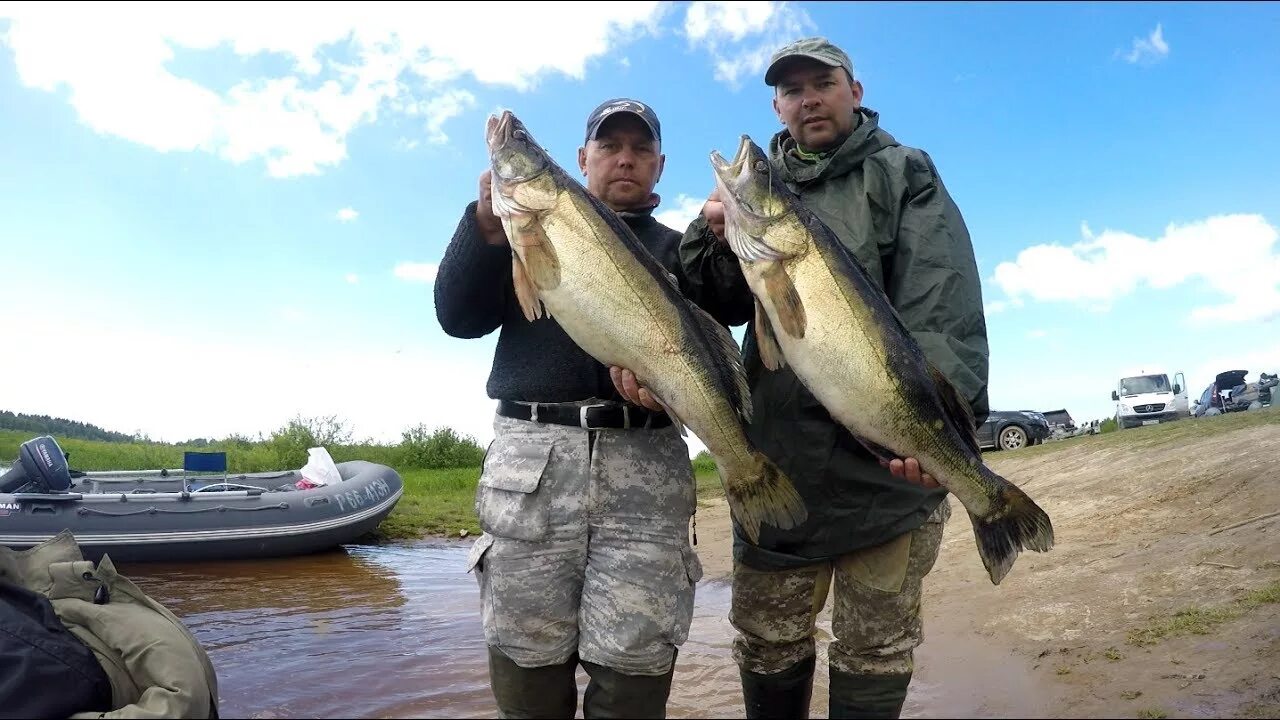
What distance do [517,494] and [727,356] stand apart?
97 cm

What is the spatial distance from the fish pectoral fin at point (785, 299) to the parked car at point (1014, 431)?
20679 mm

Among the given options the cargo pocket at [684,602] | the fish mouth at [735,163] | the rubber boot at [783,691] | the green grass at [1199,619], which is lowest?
the green grass at [1199,619]

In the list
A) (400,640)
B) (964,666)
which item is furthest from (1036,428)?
(400,640)

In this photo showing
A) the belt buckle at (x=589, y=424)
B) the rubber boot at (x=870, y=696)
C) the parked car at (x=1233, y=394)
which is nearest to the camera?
the belt buckle at (x=589, y=424)

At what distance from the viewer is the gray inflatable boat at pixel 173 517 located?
9.73 metres

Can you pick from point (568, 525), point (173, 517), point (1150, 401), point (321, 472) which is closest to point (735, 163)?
point (568, 525)

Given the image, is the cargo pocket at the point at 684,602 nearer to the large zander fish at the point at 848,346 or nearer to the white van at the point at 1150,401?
the large zander fish at the point at 848,346

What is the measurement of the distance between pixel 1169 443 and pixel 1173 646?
7.90m

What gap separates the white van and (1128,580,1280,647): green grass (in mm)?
22955

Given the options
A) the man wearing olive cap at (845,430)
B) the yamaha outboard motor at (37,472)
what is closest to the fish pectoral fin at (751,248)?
the man wearing olive cap at (845,430)

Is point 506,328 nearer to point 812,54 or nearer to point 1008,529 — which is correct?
point 812,54

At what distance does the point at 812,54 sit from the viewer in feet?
10.6

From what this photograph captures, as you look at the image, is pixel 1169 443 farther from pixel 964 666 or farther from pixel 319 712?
pixel 319 712

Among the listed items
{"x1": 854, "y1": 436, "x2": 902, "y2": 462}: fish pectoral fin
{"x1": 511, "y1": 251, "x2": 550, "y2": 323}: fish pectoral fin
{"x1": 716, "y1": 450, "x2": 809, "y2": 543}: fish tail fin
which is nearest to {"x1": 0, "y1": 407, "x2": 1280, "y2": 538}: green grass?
{"x1": 854, "y1": 436, "x2": 902, "y2": 462}: fish pectoral fin
